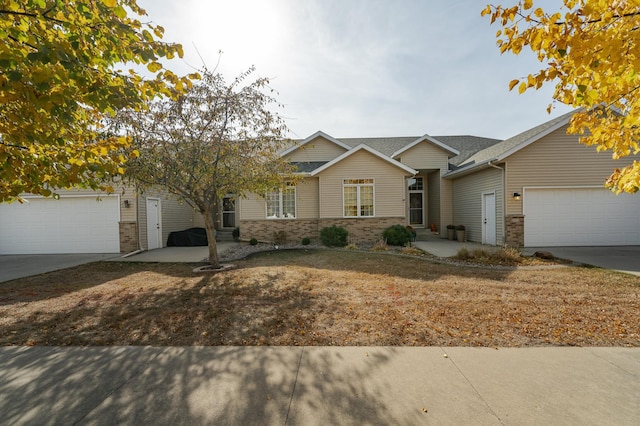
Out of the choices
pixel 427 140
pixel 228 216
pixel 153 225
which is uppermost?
pixel 427 140

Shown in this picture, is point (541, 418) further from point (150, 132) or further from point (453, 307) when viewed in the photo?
point (150, 132)

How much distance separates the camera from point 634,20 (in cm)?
328

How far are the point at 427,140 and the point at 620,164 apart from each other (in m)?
8.43

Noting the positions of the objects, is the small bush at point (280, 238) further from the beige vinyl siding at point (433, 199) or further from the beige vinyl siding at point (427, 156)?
the beige vinyl siding at point (433, 199)

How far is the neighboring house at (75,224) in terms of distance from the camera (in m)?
12.6

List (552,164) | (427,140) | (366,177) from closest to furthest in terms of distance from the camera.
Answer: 1. (552,164)
2. (366,177)
3. (427,140)

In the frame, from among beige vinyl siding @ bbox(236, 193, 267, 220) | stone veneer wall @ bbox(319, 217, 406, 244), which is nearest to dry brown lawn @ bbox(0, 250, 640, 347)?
stone veneer wall @ bbox(319, 217, 406, 244)

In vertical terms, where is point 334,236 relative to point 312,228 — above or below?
below

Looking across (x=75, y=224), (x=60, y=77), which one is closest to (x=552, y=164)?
(x=60, y=77)

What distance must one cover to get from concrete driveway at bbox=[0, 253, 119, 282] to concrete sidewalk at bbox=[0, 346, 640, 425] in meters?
7.45

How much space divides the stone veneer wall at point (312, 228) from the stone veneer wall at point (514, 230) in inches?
171

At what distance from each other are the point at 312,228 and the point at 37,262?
35.9 ft

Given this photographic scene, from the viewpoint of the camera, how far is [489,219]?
13516 millimetres

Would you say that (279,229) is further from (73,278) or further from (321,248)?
(73,278)
